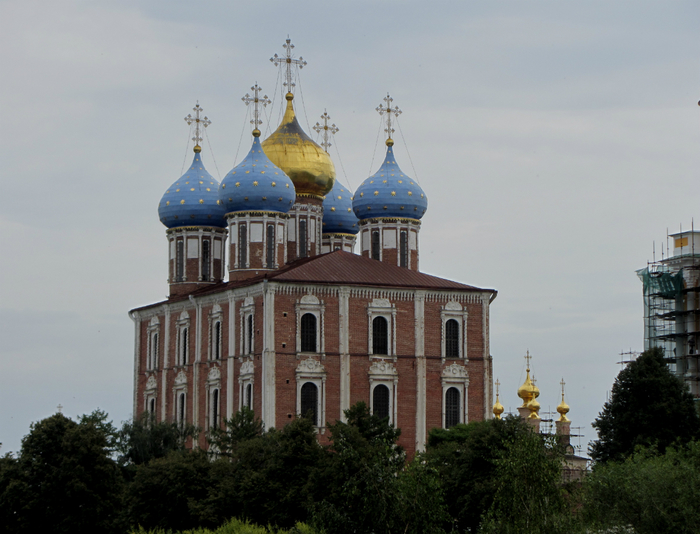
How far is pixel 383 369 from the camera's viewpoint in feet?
181

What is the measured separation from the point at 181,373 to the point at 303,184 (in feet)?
31.9

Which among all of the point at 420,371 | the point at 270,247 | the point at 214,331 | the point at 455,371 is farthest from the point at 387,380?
the point at 214,331

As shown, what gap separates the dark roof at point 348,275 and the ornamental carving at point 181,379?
4065mm

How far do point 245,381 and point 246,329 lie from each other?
2003 mm

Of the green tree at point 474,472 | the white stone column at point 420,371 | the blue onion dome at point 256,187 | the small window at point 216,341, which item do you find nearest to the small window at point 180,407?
the small window at point 216,341

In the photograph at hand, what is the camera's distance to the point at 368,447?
3956 centimetres

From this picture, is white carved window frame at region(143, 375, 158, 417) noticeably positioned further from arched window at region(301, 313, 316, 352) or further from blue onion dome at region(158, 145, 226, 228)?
arched window at region(301, 313, 316, 352)

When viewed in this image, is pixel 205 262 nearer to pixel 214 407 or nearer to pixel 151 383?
pixel 151 383

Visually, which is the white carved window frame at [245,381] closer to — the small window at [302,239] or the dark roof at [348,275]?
the dark roof at [348,275]

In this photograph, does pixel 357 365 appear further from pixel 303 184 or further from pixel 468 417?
pixel 303 184

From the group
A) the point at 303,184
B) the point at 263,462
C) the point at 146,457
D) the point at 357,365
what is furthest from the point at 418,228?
the point at 263,462

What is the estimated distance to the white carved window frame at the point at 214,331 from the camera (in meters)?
57.9

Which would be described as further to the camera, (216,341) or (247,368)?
(216,341)

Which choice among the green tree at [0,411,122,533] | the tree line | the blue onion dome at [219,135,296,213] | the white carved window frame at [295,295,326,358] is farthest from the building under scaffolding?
the green tree at [0,411,122,533]
